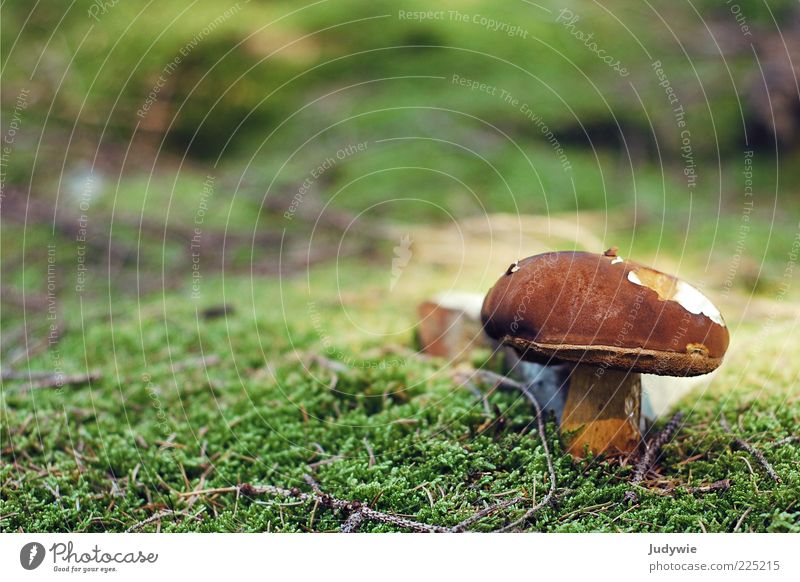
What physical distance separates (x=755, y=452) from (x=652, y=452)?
0.17 meters

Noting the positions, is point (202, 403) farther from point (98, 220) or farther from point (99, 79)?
point (99, 79)

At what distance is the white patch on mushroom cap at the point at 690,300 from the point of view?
38.4 inches

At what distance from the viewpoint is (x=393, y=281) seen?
7.45 feet

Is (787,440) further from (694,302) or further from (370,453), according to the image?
(370,453)

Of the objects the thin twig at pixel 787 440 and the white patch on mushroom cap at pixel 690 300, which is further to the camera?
the thin twig at pixel 787 440

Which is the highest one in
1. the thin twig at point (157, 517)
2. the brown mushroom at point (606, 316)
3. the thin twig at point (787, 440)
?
the brown mushroom at point (606, 316)

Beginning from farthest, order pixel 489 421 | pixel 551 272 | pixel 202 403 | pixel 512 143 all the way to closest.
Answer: pixel 512 143
pixel 202 403
pixel 489 421
pixel 551 272

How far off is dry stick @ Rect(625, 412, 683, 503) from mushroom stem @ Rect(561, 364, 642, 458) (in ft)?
0.09

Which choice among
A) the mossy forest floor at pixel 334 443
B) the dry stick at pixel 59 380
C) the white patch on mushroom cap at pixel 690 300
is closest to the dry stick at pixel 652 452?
the mossy forest floor at pixel 334 443

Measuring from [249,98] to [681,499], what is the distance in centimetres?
322
